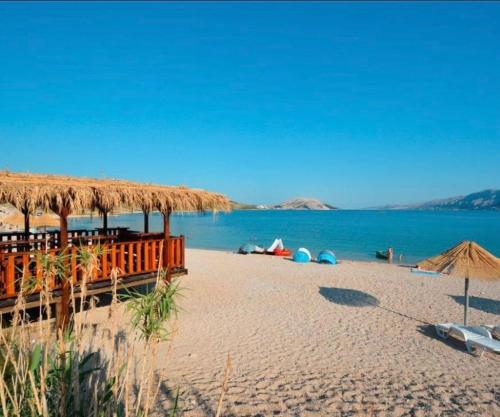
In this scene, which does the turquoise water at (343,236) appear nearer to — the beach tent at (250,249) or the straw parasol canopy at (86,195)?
the straw parasol canopy at (86,195)

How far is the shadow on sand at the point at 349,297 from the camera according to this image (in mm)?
9812

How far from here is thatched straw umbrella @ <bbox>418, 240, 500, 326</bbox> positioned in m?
7.19

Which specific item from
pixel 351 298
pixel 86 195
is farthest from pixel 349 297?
pixel 86 195

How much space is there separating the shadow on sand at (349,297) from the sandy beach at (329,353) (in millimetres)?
28

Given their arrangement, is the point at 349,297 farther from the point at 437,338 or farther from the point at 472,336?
the point at 472,336

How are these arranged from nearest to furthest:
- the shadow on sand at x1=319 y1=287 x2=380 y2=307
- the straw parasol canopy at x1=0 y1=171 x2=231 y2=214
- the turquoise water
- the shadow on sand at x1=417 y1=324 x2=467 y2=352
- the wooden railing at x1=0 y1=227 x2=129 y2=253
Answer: the straw parasol canopy at x1=0 y1=171 x2=231 y2=214 → the shadow on sand at x1=417 y1=324 x2=467 y2=352 → the wooden railing at x1=0 y1=227 x2=129 y2=253 → the shadow on sand at x1=319 y1=287 x2=380 y2=307 → the turquoise water

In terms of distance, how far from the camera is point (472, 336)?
6703mm

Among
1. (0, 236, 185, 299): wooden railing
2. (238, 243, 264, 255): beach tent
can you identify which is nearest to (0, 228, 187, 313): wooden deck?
(0, 236, 185, 299): wooden railing

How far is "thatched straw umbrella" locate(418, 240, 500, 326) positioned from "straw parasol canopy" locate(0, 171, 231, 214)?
5364 mm

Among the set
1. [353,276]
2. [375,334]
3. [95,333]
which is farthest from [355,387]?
[353,276]

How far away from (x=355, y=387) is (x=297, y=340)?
1.97 meters

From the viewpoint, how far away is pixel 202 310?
345 inches

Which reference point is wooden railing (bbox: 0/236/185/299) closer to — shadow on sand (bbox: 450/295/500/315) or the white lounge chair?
the white lounge chair

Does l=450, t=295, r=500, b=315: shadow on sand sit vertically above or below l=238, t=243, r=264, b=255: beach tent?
below
